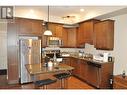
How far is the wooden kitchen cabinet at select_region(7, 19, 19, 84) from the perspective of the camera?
4594 millimetres

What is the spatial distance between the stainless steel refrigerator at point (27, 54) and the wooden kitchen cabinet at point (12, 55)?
159mm

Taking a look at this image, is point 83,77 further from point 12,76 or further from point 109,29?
point 12,76

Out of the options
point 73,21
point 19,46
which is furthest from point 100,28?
point 19,46

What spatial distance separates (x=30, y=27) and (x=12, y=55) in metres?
1.10

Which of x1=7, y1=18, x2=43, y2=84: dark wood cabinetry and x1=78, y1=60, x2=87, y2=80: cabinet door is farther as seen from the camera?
x1=78, y1=60, x2=87, y2=80: cabinet door

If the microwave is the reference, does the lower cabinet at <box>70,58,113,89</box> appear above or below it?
below

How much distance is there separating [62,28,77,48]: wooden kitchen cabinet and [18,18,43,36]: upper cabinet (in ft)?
4.74

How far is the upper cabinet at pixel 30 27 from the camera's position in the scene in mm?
4766

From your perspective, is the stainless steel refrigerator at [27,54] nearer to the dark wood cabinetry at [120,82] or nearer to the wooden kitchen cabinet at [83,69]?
the wooden kitchen cabinet at [83,69]

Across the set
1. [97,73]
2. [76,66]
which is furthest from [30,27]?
[97,73]

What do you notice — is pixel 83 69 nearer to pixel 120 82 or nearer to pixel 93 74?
pixel 93 74

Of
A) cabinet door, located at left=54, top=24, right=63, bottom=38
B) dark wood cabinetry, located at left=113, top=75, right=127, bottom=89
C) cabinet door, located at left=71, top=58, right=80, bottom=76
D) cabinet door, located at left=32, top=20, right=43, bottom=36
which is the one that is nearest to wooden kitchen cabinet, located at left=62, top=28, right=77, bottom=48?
cabinet door, located at left=54, top=24, right=63, bottom=38

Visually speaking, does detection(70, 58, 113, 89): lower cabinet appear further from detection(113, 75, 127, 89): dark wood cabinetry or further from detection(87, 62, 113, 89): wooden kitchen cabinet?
detection(113, 75, 127, 89): dark wood cabinetry

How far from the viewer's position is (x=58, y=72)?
322 centimetres
